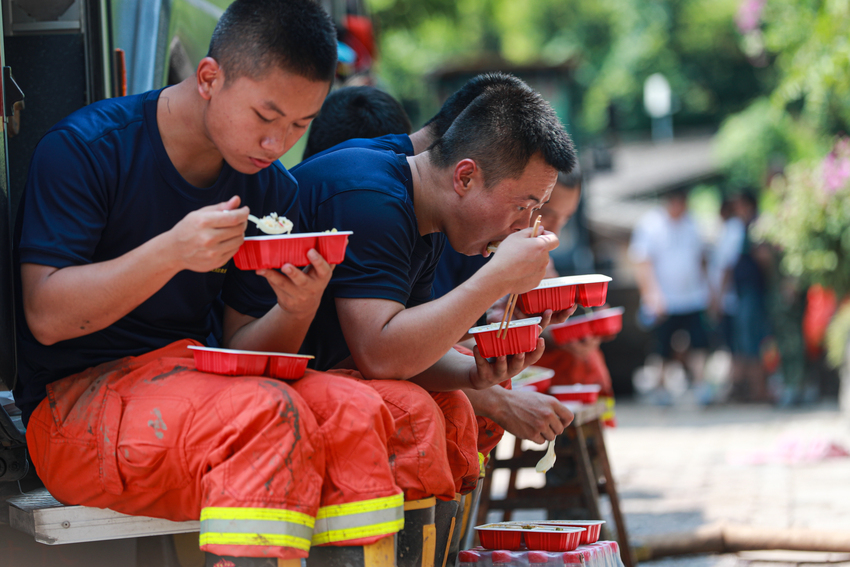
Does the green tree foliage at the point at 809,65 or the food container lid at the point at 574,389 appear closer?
A: the food container lid at the point at 574,389

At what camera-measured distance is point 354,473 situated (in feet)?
5.90

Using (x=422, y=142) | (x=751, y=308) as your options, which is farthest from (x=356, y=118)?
(x=751, y=308)

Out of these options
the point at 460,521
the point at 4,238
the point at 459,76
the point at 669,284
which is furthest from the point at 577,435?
the point at 459,76

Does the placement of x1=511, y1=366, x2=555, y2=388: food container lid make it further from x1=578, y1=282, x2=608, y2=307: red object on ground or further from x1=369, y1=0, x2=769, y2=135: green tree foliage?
x1=369, y1=0, x2=769, y2=135: green tree foliage

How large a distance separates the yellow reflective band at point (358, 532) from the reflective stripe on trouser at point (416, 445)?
0.54ft

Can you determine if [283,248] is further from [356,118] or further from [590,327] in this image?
[590,327]

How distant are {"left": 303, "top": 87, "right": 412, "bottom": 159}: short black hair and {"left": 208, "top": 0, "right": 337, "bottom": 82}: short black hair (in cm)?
126

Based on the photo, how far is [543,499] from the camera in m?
3.60

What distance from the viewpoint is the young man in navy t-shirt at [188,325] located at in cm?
171

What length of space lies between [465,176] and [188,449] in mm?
1106

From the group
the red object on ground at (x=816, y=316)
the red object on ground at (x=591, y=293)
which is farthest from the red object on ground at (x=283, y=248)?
the red object on ground at (x=816, y=316)

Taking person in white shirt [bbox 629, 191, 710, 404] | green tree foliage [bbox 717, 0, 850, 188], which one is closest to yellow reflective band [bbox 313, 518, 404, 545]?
green tree foliage [bbox 717, 0, 850, 188]

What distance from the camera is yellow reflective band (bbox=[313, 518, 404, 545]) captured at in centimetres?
175

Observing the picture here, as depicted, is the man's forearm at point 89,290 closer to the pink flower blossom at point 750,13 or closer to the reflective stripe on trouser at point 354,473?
the reflective stripe on trouser at point 354,473
